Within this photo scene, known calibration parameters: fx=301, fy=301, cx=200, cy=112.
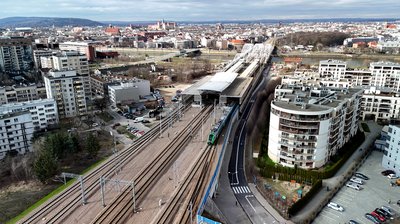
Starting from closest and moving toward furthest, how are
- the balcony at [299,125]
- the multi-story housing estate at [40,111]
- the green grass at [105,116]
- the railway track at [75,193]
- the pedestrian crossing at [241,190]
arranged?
1. the railway track at [75,193]
2. the pedestrian crossing at [241,190]
3. the balcony at [299,125]
4. the multi-story housing estate at [40,111]
5. the green grass at [105,116]

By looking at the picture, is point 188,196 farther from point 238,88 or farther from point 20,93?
point 20,93

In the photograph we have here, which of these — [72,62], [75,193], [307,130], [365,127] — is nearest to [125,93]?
[72,62]

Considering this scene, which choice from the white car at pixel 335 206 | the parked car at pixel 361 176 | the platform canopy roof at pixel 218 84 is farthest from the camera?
the platform canopy roof at pixel 218 84

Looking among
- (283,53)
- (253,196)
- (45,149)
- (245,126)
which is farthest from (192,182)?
(283,53)

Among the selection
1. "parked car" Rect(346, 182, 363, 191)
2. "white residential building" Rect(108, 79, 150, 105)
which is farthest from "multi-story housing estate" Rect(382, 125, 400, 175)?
"white residential building" Rect(108, 79, 150, 105)

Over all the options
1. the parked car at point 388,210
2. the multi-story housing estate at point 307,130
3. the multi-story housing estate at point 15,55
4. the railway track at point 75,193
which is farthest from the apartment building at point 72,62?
the parked car at point 388,210

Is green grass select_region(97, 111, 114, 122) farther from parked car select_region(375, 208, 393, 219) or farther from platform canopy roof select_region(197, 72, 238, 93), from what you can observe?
parked car select_region(375, 208, 393, 219)

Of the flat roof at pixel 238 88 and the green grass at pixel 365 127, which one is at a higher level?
the flat roof at pixel 238 88

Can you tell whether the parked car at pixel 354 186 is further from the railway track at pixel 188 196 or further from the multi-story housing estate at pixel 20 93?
the multi-story housing estate at pixel 20 93
